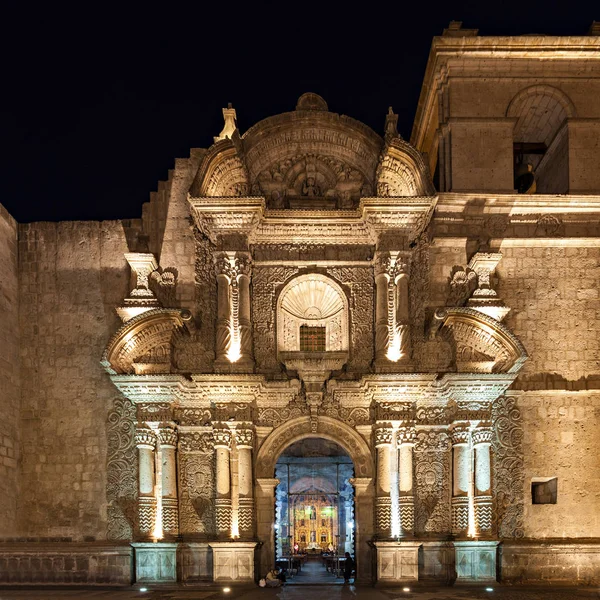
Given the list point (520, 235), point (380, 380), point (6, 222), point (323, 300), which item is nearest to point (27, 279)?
point (6, 222)

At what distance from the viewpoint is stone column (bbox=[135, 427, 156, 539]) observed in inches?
615

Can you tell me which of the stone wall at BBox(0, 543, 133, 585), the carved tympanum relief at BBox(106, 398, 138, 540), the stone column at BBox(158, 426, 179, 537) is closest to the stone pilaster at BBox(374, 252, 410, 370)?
the stone column at BBox(158, 426, 179, 537)

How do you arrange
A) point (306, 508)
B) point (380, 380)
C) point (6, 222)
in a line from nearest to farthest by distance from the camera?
1. point (380, 380)
2. point (6, 222)
3. point (306, 508)

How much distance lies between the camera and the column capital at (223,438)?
52.6 feet

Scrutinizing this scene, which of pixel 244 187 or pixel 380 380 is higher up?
pixel 244 187

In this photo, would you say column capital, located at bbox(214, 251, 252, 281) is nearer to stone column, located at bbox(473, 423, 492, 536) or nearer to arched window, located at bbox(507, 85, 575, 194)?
stone column, located at bbox(473, 423, 492, 536)

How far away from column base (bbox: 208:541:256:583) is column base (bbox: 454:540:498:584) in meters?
3.81

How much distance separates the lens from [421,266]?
56.2 ft

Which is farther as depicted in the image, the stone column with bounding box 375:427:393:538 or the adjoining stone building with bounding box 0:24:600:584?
the adjoining stone building with bounding box 0:24:600:584

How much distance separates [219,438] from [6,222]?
20.1 feet

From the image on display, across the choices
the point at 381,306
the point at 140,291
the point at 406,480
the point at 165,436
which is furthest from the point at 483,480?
the point at 140,291

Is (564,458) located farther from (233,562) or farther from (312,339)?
(233,562)

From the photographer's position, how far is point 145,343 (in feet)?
53.6

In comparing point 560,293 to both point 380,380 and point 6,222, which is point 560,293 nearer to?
point 380,380
